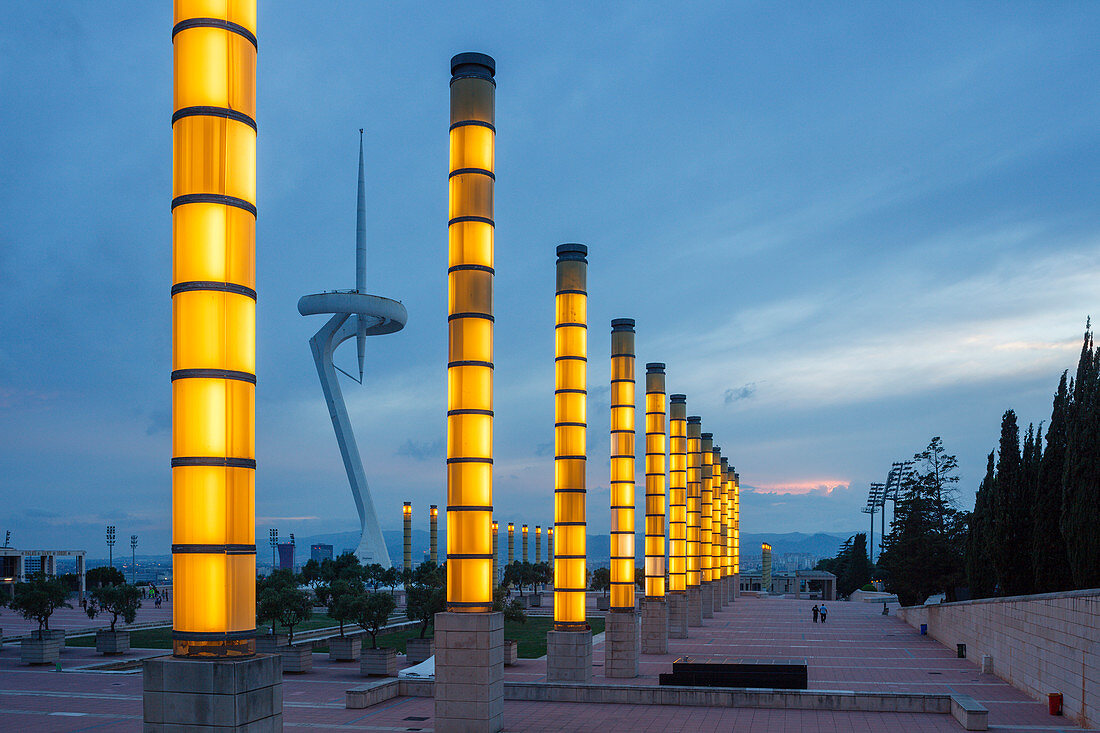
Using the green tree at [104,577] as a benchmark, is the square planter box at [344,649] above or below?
above

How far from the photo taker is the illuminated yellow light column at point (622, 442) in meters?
36.2

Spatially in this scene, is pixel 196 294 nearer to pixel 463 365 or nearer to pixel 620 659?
pixel 463 365

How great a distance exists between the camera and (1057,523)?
33.6 metres

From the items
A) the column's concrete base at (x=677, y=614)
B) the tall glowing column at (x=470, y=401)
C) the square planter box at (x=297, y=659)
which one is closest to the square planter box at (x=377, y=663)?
the square planter box at (x=297, y=659)

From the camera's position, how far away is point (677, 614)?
47250 mm

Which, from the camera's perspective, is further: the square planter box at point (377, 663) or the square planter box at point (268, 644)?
the square planter box at point (268, 644)

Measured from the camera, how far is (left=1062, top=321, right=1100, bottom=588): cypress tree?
91.5ft

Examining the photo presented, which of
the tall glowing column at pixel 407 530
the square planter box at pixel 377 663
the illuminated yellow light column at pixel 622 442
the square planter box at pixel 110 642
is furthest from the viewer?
the tall glowing column at pixel 407 530

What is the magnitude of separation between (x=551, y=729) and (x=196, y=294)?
1455 centimetres

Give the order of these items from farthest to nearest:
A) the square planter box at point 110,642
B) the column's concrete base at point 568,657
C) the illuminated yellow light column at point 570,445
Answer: the square planter box at point 110,642, the illuminated yellow light column at point 570,445, the column's concrete base at point 568,657

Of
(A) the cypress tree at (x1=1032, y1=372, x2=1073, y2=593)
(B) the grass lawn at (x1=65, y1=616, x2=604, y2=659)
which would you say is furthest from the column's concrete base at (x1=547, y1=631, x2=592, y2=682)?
(A) the cypress tree at (x1=1032, y1=372, x2=1073, y2=593)

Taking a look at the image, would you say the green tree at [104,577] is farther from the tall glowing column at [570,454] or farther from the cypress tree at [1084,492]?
the cypress tree at [1084,492]

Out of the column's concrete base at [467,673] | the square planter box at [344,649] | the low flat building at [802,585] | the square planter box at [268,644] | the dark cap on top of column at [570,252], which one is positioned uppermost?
the dark cap on top of column at [570,252]

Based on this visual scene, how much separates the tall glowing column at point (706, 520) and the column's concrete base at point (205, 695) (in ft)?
165
